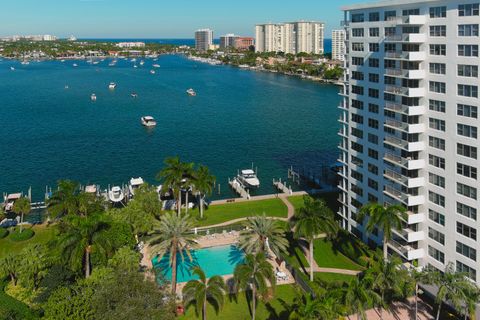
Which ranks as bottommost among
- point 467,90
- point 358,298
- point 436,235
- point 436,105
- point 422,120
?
point 358,298

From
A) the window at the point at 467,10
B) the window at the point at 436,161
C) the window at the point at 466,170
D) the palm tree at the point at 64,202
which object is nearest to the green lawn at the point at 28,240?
the palm tree at the point at 64,202

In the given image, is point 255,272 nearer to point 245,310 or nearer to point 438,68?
point 245,310

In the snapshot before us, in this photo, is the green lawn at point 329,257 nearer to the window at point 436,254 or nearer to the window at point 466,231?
the window at point 436,254

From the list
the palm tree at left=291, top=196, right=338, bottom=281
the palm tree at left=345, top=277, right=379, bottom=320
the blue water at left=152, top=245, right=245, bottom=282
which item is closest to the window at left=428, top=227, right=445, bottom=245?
the palm tree at left=291, top=196, right=338, bottom=281

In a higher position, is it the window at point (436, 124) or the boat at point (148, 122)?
the boat at point (148, 122)

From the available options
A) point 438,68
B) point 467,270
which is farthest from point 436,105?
point 467,270
